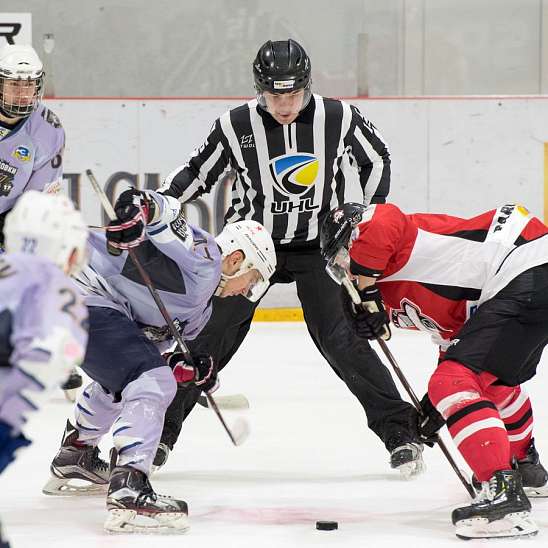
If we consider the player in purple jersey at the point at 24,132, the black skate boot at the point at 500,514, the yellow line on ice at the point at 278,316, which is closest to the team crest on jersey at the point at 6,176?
the player in purple jersey at the point at 24,132

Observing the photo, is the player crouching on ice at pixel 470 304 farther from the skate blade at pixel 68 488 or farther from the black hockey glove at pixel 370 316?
the skate blade at pixel 68 488

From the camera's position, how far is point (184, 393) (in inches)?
166

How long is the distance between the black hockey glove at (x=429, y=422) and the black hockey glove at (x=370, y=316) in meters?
0.27

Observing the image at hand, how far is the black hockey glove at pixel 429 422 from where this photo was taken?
12.3 ft

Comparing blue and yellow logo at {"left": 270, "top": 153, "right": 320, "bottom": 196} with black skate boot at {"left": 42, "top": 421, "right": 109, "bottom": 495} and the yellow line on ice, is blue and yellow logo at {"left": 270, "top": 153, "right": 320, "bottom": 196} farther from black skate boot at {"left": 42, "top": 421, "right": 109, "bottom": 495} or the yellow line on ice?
the yellow line on ice

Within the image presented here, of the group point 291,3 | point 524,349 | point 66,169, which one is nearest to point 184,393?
point 524,349

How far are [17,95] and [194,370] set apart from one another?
1692 millimetres

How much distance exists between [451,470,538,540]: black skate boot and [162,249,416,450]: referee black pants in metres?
0.80

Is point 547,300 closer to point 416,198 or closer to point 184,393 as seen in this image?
point 184,393

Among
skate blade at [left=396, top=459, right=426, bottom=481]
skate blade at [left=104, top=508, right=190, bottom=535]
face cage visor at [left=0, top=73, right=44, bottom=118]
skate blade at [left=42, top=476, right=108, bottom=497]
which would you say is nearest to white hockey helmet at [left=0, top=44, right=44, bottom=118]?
face cage visor at [left=0, top=73, right=44, bottom=118]

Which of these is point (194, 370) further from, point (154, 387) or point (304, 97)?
Result: point (304, 97)

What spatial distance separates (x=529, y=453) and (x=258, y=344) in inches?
115

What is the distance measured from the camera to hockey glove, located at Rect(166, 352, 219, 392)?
12.2ft

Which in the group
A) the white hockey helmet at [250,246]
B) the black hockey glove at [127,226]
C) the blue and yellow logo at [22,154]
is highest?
the blue and yellow logo at [22,154]
